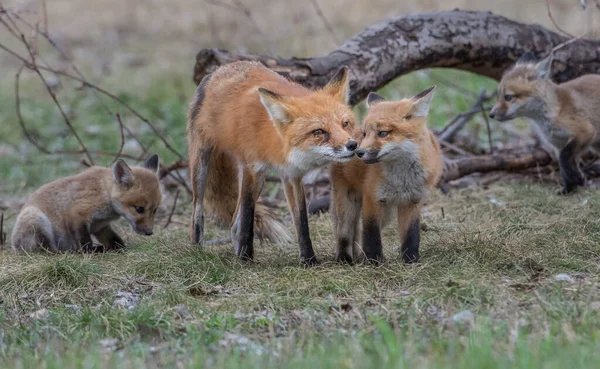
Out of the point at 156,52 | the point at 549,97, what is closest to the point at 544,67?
the point at 549,97

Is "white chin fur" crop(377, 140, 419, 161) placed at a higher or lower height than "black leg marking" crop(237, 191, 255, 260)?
higher

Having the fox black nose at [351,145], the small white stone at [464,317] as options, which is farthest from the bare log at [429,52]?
the small white stone at [464,317]

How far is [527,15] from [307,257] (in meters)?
12.4

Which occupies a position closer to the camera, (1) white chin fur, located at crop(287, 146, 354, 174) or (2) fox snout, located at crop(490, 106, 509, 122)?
(1) white chin fur, located at crop(287, 146, 354, 174)

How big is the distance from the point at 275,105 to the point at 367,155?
0.75m

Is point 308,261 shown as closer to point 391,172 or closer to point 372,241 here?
point 372,241

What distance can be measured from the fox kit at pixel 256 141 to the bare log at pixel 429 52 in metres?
1.07

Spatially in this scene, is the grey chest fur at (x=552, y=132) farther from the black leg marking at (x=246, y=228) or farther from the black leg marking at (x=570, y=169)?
the black leg marking at (x=246, y=228)

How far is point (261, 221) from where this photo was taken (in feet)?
23.3

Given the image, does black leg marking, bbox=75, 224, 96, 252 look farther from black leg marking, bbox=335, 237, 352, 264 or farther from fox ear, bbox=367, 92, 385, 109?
fox ear, bbox=367, 92, 385, 109

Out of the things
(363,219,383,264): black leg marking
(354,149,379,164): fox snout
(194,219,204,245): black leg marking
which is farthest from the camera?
(194,219,204,245): black leg marking

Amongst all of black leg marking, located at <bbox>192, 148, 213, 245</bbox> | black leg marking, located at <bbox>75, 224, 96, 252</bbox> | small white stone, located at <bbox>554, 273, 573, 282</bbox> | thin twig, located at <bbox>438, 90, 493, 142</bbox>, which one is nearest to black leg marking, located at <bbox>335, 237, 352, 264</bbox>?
black leg marking, located at <bbox>192, 148, 213, 245</bbox>

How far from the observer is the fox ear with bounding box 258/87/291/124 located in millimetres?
5688

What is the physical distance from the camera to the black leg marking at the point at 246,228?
245 inches
